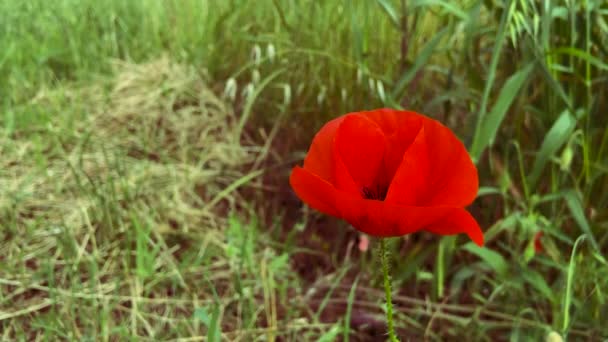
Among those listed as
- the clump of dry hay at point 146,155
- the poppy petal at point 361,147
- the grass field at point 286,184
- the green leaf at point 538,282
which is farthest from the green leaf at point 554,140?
the clump of dry hay at point 146,155

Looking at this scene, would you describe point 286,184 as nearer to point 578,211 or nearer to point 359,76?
point 359,76

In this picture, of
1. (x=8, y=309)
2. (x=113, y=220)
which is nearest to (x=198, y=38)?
(x=113, y=220)

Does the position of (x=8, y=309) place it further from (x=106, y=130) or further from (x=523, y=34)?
(x=523, y=34)

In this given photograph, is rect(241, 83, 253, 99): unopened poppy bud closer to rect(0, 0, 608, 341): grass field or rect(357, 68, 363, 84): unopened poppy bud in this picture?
rect(0, 0, 608, 341): grass field

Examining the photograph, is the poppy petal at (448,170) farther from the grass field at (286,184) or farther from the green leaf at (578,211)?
the green leaf at (578,211)

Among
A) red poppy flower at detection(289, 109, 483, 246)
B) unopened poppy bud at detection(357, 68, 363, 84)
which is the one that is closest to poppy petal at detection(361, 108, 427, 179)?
red poppy flower at detection(289, 109, 483, 246)

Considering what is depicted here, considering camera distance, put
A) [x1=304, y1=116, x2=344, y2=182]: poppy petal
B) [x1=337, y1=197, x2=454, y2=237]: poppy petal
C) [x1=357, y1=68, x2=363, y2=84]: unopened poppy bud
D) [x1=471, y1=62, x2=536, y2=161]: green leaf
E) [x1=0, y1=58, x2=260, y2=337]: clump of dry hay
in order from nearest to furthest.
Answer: [x1=337, y1=197, x2=454, y2=237]: poppy petal
[x1=304, y1=116, x2=344, y2=182]: poppy petal
[x1=471, y1=62, x2=536, y2=161]: green leaf
[x1=0, y1=58, x2=260, y2=337]: clump of dry hay
[x1=357, y1=68, x2=363, y2=84]: unopened poppy bud

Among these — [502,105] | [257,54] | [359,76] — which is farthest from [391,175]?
[257,54]
